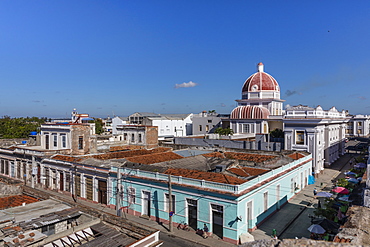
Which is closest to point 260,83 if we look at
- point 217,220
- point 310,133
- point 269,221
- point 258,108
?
point 258,108

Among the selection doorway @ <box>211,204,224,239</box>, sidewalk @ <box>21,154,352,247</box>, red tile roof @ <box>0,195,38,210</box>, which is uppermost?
red tile roof @ <box>0,195,38,210</box>

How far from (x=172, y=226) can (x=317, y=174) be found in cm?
2487

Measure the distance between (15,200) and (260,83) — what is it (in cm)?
5023

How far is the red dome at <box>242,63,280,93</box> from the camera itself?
5716cm

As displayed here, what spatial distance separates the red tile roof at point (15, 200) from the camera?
46.9 feet

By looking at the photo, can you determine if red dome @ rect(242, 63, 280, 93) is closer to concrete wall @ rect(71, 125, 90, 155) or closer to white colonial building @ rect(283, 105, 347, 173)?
white colonial building @ rect(283, 105, 347, 173)

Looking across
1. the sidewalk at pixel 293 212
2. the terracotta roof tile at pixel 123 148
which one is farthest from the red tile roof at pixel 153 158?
the sidewalk at pixel 293 212

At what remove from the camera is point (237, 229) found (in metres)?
17.3

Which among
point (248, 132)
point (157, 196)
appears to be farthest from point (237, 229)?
point (248, 132)

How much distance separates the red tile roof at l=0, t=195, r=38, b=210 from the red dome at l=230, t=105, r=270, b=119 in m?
42.4

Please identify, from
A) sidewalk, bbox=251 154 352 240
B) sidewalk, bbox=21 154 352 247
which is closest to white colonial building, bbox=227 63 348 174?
sidewalk, bbox=251 154 352 240

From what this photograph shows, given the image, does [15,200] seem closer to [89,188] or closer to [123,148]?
[89,188]

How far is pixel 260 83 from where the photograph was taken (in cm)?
5734

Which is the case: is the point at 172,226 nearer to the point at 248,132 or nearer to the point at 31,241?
the point at 31,241
